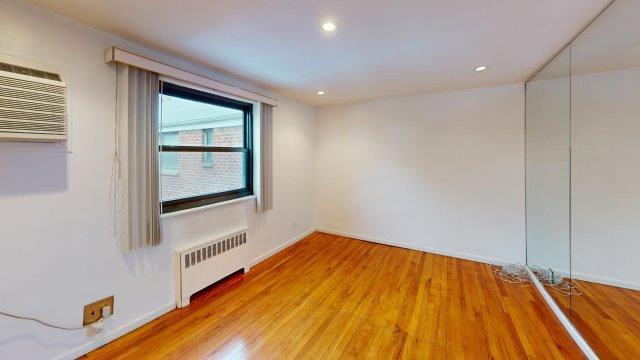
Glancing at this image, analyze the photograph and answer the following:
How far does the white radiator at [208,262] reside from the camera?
7.64 feet

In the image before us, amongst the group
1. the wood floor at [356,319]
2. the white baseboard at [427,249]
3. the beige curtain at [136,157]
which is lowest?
the wood floor at [356,319]

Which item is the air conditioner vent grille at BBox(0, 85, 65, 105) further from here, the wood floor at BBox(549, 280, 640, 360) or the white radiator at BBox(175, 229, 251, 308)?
the wood floor at BBox(549, 280, 640, 360)

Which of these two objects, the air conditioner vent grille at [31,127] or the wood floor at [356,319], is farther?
the wood floor at [356,319]

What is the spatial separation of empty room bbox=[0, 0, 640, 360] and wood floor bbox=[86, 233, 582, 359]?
20mm

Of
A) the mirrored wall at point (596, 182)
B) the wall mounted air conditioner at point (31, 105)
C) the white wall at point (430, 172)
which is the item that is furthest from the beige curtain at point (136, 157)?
the mirrored wall at point (596, 182)

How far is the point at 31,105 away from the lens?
4.78 ft

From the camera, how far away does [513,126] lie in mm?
3127

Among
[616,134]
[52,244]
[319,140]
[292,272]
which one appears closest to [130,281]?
[52,244]

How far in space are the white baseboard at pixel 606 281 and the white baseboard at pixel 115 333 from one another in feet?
11.9

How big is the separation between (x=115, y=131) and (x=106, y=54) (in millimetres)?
539

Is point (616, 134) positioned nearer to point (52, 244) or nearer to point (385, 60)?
point (385, 60)

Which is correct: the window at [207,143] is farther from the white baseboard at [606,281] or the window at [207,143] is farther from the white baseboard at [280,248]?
the white baseboard at [606,281]

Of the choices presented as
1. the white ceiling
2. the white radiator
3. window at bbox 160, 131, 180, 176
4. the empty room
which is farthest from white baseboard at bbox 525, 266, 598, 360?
window at bbox 160, 131, 180, 176

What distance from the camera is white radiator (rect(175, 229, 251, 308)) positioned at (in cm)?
233
